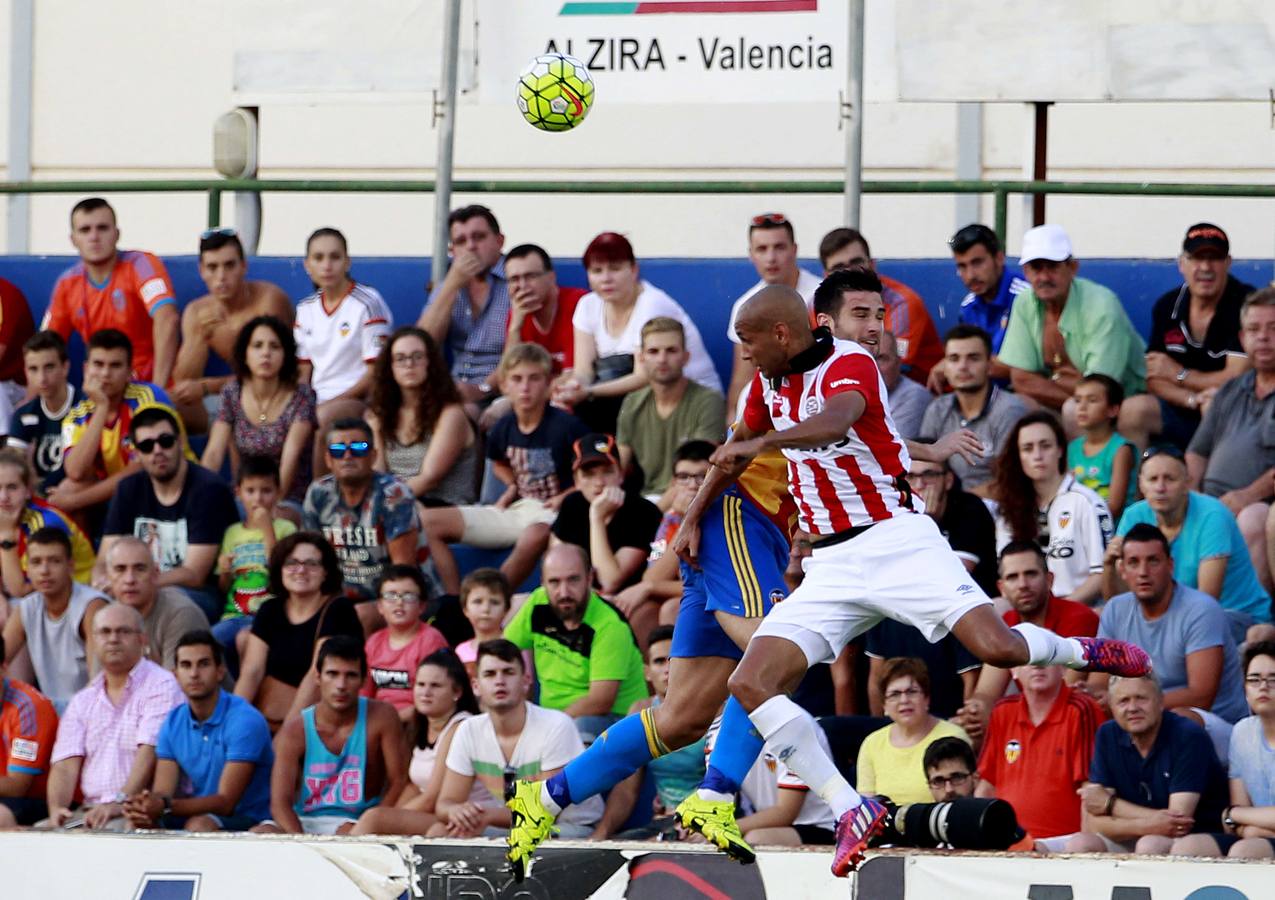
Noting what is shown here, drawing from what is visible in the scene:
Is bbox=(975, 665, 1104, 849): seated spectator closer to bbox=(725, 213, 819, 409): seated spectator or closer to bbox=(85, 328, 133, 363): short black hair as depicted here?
bbox=(725, 213, 819, 409): seated spectator

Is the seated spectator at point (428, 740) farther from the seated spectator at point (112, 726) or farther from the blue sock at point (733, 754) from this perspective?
the blue sock at point (733, 754)

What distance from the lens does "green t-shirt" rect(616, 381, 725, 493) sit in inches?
447

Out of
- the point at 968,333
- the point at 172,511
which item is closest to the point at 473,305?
the point at 172,511

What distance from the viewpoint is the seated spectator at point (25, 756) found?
1053 cm

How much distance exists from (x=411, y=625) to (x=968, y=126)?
24.8 feet

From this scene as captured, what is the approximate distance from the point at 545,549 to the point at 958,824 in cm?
335

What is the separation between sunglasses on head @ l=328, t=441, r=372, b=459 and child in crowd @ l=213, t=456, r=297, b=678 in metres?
0.48

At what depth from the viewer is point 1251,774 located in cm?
909

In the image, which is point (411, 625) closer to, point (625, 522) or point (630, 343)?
point (625, 522)

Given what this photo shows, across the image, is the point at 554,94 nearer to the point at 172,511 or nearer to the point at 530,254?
the point at 530,254

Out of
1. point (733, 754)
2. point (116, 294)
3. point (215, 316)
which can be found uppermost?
point (116, 294)

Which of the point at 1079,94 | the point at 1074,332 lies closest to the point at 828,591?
the point at 1074,332

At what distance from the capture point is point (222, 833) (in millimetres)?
9164

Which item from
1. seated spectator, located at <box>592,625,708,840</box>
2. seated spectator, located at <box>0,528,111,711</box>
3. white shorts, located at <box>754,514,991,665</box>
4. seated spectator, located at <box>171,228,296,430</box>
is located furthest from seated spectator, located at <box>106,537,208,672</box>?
white shorts, located at <box>754,514,991,665</box>
